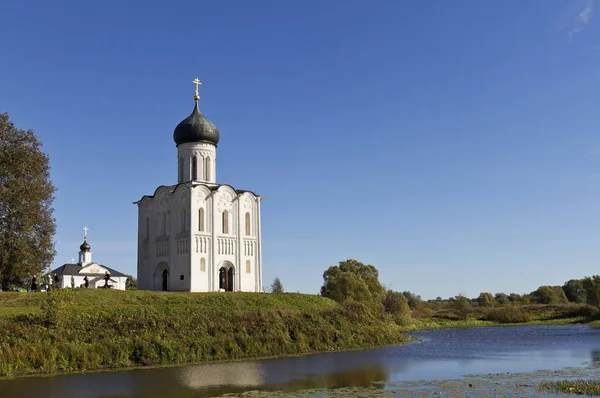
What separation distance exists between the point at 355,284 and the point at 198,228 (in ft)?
55.5

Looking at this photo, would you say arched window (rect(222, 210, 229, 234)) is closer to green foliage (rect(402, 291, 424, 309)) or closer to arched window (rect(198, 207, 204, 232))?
arched window (rect(198, 207, 204, 232))

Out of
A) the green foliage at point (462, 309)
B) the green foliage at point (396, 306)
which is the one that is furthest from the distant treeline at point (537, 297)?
the green foliage at point (396, 306)

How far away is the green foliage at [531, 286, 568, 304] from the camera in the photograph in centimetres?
12375

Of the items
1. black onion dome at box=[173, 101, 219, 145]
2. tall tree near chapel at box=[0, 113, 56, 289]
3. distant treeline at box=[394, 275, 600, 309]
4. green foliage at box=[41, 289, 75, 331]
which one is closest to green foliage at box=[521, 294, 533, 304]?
distant treeline at box=[394, 275, 600, 309]

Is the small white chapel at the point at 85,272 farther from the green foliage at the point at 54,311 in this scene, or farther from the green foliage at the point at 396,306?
the green foliage at the point at 54,311

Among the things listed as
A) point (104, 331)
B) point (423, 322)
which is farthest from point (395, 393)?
point (423, 322)

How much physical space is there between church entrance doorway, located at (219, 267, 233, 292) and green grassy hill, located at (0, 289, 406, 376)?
5.06m

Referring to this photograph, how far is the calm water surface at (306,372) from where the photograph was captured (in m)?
18.8

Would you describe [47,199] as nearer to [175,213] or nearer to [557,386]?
[175,213]

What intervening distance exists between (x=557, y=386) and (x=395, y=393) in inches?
186

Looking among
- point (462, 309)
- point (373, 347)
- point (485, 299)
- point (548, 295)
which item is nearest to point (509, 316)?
point (462, 309)

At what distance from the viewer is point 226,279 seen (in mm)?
42375

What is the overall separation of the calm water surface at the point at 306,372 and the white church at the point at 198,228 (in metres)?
13.7

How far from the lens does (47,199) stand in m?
35.3
